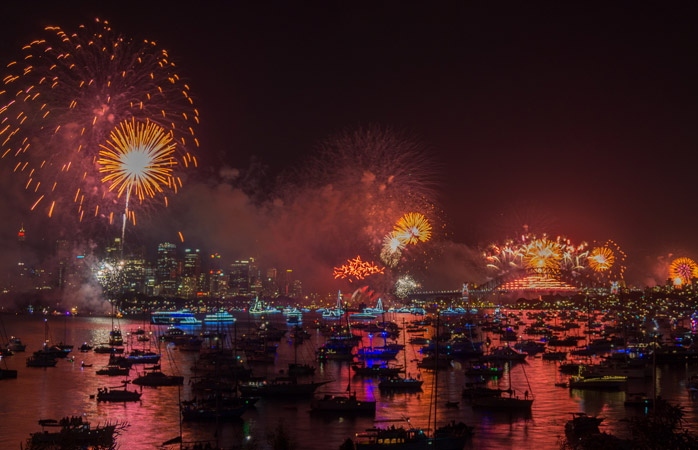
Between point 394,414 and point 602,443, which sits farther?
point 394,414

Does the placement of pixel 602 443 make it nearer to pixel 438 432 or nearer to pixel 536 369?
pixel 438 432

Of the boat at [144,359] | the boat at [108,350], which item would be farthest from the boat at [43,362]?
the boat at [108,350]

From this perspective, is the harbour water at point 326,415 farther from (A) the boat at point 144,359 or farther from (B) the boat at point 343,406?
(A) the boat at point 144,359

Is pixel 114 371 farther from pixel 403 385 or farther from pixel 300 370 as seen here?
pixel 403 385

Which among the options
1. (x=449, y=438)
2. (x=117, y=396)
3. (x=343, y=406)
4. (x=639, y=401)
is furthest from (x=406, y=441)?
(x=117, y=396)

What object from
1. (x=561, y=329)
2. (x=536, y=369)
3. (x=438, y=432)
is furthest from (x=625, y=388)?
A: (x=561, y=329)

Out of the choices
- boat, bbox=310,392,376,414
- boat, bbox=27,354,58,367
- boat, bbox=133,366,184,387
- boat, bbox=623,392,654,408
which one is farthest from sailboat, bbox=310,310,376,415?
boat, bbox=27,354,58,367
